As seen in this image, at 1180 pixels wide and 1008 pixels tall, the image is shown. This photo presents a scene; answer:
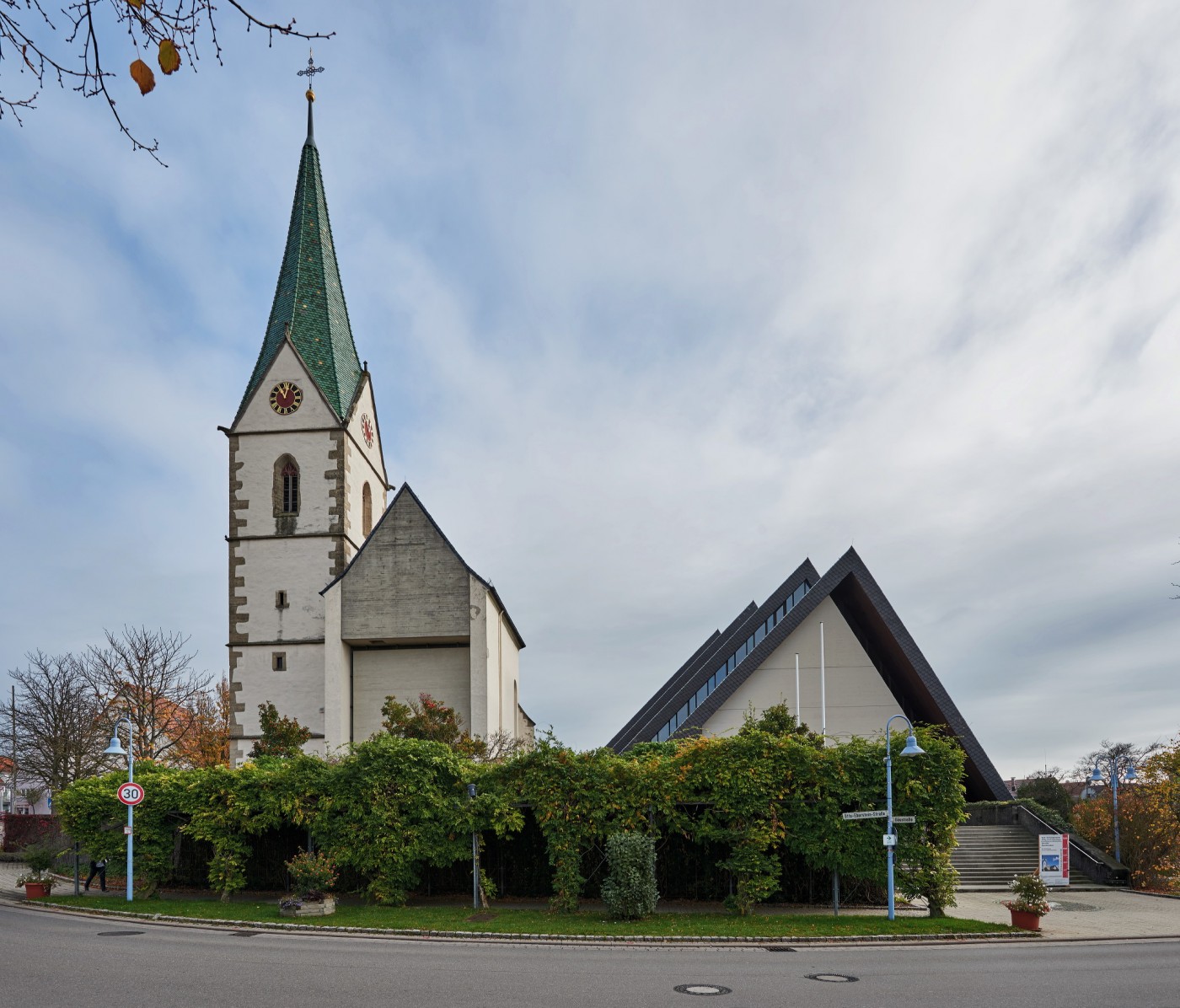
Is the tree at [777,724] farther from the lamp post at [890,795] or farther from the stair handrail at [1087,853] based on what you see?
the stair handrail at [1087,853]

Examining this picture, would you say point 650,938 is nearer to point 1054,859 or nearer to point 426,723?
point 1054,859

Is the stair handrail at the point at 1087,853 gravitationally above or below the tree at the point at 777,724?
below

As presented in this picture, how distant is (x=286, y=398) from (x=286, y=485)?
3.54 metres

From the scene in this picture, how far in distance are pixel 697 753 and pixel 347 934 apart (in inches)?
322

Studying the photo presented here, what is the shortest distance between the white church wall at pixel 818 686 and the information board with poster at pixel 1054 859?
9757 mm

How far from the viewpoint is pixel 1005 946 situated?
57.2ft

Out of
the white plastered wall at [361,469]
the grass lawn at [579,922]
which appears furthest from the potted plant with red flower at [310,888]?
the white plastered wall at [361,469]

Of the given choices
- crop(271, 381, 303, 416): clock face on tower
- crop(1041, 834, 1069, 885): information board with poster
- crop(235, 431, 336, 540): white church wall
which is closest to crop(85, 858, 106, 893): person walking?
crop(235, 431, 336, 540): white church wall

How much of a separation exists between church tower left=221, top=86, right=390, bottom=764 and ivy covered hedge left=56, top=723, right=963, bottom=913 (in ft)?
39.5

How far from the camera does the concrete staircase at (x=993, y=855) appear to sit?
28578 mm

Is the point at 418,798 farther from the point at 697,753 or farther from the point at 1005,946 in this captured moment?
the point at 1005,946

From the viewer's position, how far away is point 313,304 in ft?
139

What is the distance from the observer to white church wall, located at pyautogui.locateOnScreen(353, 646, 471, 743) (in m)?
36.8

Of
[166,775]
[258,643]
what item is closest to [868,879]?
[166,775]
